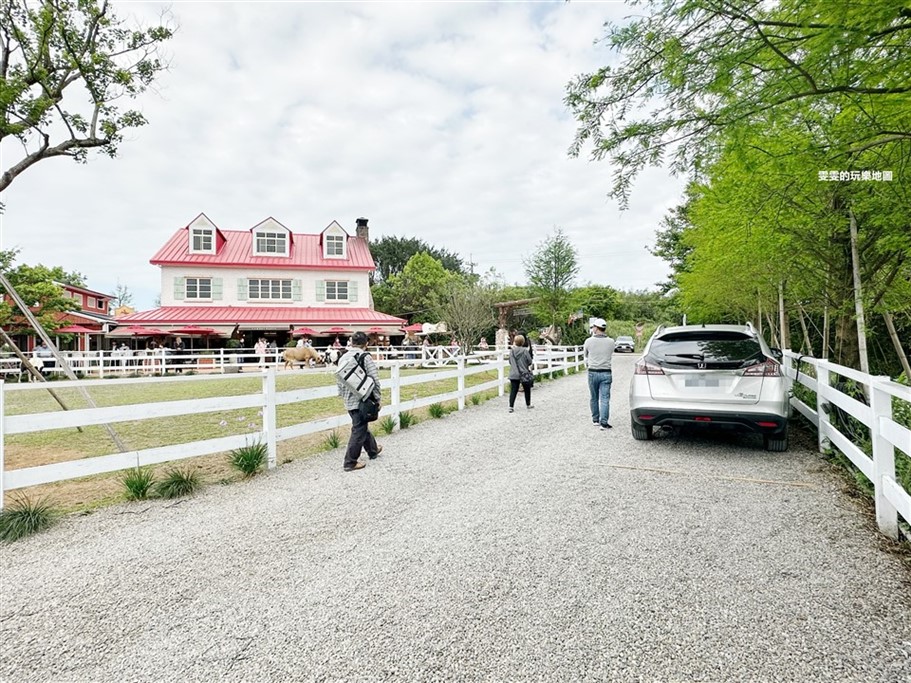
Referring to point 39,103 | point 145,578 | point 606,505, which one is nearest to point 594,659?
point 606,505

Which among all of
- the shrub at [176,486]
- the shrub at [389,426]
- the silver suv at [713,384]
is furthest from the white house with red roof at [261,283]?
the silver suv at [713,384]

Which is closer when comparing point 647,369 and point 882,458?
point 882,458

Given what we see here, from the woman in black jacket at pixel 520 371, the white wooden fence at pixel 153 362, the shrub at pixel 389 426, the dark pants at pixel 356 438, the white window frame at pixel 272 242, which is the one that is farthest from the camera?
the white window frame at pixel 272 242

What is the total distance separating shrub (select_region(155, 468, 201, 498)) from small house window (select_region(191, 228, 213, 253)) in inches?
1161

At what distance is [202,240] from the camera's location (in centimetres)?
3078

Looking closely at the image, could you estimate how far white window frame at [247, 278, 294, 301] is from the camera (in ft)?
101

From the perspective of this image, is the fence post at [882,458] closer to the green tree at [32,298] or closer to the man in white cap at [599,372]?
the man in white cap at [599,372]

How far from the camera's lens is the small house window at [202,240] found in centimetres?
3056

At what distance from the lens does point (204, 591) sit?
3.00m

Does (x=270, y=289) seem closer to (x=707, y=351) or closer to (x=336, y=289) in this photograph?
(x=336, y=289)

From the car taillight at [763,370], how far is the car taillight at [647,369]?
949 millimetres

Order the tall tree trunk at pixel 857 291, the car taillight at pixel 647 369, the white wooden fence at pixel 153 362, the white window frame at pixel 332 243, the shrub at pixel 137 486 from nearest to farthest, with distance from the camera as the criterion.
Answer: the shrub at pixel 137 486
the car taillight at pixel 647 369
the tall tree trunk at pixel 857 291
the white wooden fence at pixel 153 362
the white window frame at pixel 332 243

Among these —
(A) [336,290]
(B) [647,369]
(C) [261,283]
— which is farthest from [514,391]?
(C) [261,283]

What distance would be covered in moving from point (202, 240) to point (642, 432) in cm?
3110
